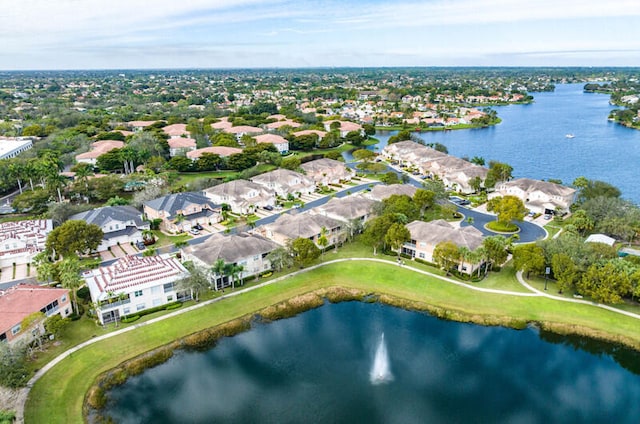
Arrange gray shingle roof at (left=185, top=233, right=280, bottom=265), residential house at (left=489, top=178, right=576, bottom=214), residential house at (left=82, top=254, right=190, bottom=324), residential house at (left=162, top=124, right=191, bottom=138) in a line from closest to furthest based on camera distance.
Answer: residential house at (left=82, top=254, right=190, bottom=324), gray shingle roof at (left=185, top=233, right=280, bottom=265), residential house at (left=489, top=178, right=576, bottom=214), residential house at (left=162, top=124, right=191, bottom=138)

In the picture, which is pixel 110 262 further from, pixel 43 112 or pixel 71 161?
pixel 43 112

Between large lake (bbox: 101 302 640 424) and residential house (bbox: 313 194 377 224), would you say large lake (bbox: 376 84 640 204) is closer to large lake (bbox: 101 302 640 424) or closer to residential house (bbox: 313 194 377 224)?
residential house (bbox: 313 194 377 224)

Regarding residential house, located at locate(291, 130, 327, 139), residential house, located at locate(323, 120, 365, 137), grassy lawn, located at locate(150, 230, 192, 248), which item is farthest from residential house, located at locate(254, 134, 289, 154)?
grassy lawn, located at locate(150, 230, 192, 248)

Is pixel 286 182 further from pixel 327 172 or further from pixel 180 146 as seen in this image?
pixel 180 146

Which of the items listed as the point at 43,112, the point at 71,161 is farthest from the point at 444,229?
the point at 43,112

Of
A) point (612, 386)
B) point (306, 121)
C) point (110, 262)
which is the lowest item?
point (612, 386)

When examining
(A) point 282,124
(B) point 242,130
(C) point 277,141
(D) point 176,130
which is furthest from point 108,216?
(A) point 282,124
